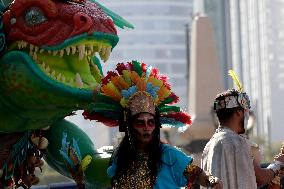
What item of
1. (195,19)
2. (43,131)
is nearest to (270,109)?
(195,19)

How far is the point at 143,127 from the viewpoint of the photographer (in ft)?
14.1

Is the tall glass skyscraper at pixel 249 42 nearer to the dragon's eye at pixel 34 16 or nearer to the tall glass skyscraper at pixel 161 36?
the tall glass skyscraper at pixel 161 36

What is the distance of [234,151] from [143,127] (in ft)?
2.39

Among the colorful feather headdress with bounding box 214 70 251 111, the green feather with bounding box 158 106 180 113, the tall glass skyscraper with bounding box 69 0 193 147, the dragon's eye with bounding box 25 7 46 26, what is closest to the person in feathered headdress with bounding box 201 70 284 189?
the colorful feather headdress with bounding box 214 70 251 111

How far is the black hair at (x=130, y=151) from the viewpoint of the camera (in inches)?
168

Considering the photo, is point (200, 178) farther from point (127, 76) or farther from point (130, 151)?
point (127, 76)

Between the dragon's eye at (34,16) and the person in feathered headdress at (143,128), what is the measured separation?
0.86 m

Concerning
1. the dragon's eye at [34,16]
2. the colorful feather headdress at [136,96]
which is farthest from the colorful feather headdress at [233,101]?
the dragon's eye at [34,16]

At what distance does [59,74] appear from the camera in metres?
5.14

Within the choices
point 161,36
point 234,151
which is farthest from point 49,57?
point 161,36

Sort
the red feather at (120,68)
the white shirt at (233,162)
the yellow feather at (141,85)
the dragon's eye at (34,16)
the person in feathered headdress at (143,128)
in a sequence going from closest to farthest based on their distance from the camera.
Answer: the person in feathered headdress at (143,128) → the yellow feather at (141,85) → the red feather at (120,68) → the white shirt at (233,162) → the dragon's eye at (34,16)

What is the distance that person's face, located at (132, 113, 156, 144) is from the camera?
4.28 meters

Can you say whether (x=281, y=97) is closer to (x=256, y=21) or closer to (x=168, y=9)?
(x=256, y=21)

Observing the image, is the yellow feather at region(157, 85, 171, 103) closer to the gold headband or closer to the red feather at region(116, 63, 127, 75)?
the gold headband
